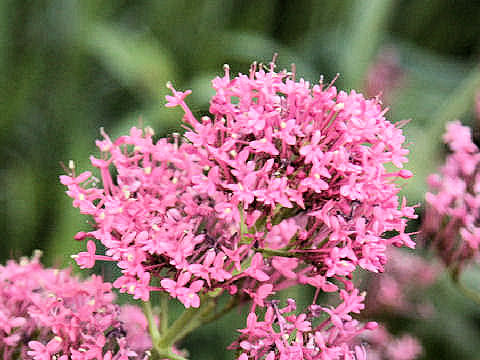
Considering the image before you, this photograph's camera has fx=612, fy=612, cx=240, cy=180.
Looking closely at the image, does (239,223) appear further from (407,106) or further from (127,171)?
(407,106)

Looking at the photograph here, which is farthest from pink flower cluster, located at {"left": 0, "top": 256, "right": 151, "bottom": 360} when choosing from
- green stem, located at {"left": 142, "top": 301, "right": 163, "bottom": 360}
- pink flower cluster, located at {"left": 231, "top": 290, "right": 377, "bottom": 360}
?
pink flower cluster, located at {"left": 231, "top": 290, "right": 377, "bottom": 360}

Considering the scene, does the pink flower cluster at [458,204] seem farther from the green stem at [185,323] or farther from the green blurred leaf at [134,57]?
the green blurred leaf at [134,57]

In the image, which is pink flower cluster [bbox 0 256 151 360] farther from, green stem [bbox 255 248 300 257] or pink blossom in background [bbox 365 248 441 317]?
pink blossom in background [bbox 365 248 441 317]

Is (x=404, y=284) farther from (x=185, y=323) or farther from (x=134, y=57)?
(x=134, y=57)

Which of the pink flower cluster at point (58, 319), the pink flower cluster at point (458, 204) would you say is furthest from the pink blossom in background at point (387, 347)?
the pink flower cluster at point (58, 319)

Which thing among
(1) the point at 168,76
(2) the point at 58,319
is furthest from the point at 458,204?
(1) the point at 168,76

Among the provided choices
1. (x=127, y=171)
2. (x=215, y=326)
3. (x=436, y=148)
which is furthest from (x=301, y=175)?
(x=436, y=148)
